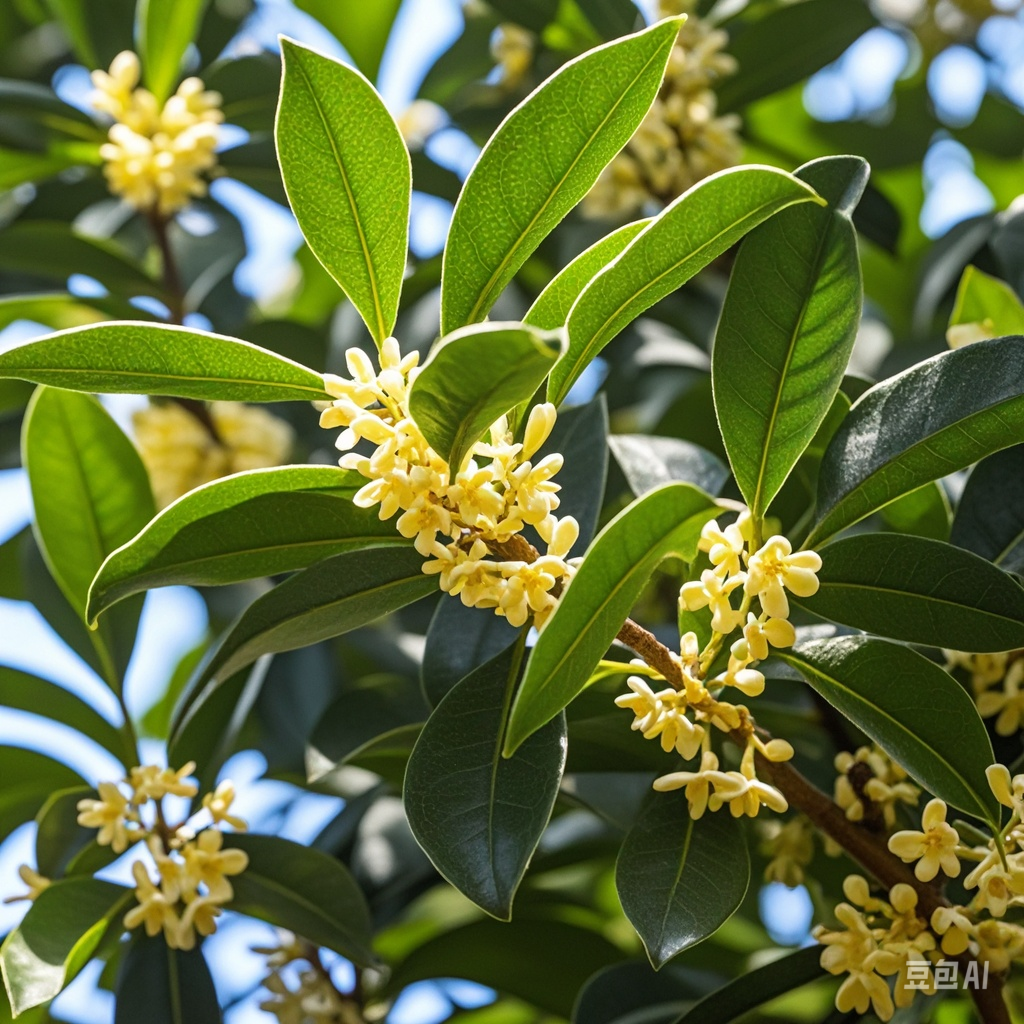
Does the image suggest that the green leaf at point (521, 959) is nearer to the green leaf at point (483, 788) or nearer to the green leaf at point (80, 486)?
the green leaf at point (80, 486)

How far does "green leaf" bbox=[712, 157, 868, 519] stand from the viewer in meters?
1.10

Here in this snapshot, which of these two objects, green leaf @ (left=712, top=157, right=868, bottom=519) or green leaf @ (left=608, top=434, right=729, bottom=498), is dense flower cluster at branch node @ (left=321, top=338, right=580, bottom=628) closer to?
green leaf @ (left=712, top=157, right=868, bottom=519)

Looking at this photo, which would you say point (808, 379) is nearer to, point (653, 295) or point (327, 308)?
point (653, 295)

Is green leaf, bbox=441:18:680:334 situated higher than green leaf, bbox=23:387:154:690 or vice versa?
green leaf, bbox=23:387:154:690

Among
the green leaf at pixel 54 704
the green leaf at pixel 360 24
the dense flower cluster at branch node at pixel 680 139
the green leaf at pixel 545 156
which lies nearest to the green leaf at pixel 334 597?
the green leaf at pixel 545 156

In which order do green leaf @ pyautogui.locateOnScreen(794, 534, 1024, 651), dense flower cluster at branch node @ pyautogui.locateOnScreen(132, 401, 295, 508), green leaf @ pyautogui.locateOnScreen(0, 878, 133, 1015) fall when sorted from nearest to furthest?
green leaf @ pyautogui.locateOnScreen(794, 534, 1024, 651) → green leaf @ pyautogui.locateOnScreen(0, 878, 133, 1015) → dense flower cluster at branch node @ pyautogui.locateOnScreen(132, 401, 295, 508)

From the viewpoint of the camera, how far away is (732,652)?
41.3 inches

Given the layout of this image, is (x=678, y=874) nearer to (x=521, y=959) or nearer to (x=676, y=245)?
(x=676, y=245)

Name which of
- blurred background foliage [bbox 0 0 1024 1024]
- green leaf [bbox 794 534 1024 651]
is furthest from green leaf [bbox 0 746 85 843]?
green leaf [bbox 794 534 1024 651]

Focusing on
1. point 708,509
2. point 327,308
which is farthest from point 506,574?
point 327,308

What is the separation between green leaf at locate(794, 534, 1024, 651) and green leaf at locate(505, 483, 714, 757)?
25 centimetres

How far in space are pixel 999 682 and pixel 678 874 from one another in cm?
51

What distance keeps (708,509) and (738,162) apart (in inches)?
57.0

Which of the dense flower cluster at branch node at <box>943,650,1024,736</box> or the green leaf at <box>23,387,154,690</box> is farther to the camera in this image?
the green leaf at <box>23,387,154,690</box>
